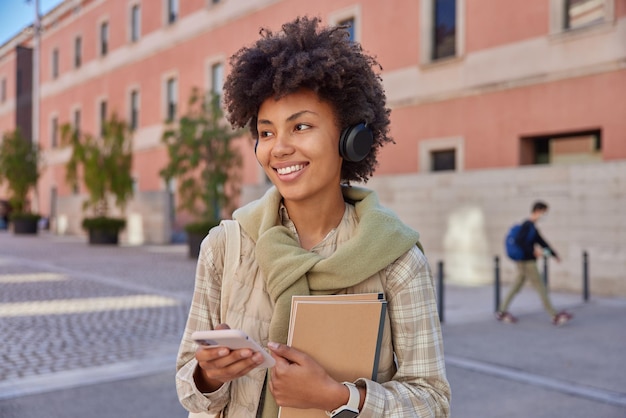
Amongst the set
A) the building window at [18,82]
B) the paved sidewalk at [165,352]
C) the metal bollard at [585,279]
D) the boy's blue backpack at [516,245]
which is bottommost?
the paved sidewalk at [165,352]

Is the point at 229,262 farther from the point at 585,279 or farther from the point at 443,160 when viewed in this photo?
the point at 443,160

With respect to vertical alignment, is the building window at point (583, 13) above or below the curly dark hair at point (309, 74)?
above

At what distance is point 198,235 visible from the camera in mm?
17938

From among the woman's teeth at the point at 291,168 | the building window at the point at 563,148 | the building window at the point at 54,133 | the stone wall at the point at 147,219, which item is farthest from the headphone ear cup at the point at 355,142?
the building window at the point at 54,133

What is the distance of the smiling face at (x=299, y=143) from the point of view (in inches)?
68.6

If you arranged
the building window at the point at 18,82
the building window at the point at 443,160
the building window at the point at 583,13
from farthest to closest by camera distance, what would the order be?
1. the building window at the point at 18,82
2. the building window at the point at 443,160
3. the building window at the point at 583,13

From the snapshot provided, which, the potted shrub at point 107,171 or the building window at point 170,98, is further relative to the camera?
the building window at point 170,98

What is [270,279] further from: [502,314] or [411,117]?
[411,117]

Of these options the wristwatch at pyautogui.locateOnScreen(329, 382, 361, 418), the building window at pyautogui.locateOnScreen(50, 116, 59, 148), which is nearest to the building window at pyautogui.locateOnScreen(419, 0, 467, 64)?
the wristwatch at pyautogui.locateOnScreen(329, 382, 361, 418)

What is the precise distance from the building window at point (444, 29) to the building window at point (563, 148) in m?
3.33

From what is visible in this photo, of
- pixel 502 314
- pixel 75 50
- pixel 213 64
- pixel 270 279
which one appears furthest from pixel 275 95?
pixel 75 50

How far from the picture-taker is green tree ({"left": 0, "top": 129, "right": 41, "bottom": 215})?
1222 inches

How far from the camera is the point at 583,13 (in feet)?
43.7

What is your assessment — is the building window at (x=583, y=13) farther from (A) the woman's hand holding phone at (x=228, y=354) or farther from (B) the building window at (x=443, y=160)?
(A) the woman's hand holding phone at (x=228, y=354)
